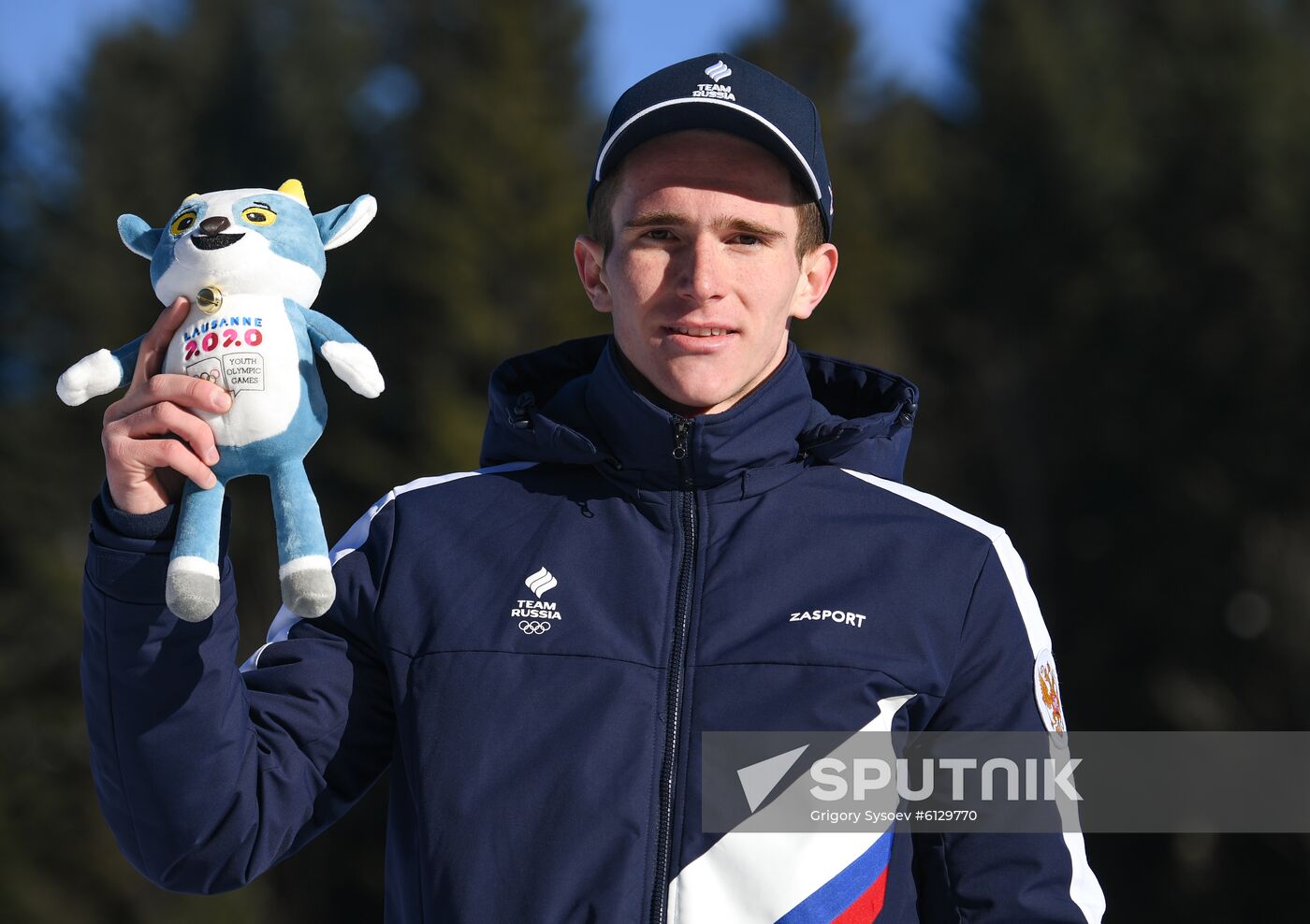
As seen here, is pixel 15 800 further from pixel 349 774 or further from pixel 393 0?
pixel 349 774

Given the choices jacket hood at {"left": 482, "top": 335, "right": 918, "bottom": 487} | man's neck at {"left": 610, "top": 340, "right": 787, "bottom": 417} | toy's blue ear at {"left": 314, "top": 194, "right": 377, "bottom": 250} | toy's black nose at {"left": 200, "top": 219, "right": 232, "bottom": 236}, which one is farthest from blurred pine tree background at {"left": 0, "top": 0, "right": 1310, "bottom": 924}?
toy's black nose at {"left": 200, "top": 219, "right": 232, "bottom": 236}

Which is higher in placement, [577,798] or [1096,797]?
[1096,797]

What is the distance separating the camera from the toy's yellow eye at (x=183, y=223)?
211 centimetres

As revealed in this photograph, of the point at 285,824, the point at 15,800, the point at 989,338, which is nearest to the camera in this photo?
the point at 285,824

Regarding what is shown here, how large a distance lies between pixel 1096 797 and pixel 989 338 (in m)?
9.22

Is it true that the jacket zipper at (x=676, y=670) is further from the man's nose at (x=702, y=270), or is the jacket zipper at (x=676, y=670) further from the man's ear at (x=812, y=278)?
the man's ear at (x=812, y=278)

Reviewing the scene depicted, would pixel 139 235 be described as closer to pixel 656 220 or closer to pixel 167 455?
pixel 167 455

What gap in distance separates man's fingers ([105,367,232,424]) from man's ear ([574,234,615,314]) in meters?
0.78

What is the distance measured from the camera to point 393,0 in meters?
25.4

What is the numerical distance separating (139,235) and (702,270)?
0.81m

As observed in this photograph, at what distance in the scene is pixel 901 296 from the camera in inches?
981

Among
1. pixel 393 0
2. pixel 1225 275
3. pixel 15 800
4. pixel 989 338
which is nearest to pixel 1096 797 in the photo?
pixel 1225 275

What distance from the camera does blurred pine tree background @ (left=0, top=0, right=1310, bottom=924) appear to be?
18.7m

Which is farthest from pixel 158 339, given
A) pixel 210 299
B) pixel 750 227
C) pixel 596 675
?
pixel 750 227
